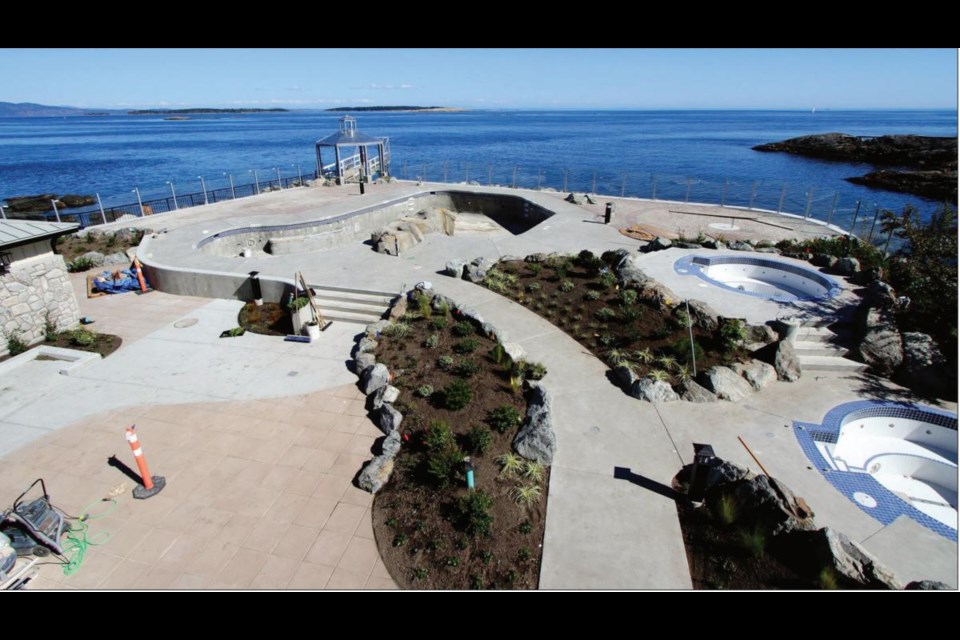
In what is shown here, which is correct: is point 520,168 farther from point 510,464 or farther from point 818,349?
point 510,464

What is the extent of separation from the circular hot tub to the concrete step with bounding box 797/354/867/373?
5861 mm

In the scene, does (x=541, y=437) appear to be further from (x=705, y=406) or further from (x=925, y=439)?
(x=925, y=439)

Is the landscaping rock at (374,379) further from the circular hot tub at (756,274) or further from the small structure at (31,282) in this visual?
the circular hot tub at (756,274)

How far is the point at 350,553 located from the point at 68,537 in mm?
5176

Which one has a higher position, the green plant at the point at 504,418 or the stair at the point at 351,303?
the stair at the point at 351,303

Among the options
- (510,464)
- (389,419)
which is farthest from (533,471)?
(389,419)

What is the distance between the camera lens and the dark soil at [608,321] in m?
14.0

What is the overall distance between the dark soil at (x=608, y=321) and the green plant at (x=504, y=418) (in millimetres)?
4142

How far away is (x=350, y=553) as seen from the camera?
8.76 m

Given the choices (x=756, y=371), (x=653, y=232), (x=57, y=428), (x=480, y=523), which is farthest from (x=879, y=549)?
(x=653, y=232)

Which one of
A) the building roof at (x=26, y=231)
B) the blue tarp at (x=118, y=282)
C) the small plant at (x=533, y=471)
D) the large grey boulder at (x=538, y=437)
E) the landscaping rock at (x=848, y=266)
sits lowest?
the small plant at (x=533, y=471)

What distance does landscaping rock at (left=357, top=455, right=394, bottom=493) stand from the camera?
33.1 feet

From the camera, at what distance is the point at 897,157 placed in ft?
257

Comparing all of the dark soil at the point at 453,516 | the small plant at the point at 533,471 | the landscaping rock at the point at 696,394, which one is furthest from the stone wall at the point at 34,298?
the landscaping rock at the point at 696,394
